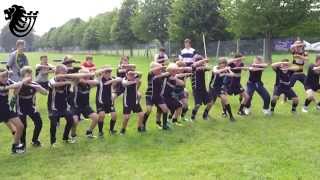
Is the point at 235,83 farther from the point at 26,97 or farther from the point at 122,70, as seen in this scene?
the point at 26,97

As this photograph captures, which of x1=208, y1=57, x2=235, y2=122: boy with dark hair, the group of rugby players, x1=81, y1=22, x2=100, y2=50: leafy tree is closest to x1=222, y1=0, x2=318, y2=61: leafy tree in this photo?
the group of rugby players

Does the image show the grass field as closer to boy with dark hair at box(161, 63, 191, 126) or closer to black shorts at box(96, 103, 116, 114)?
boy with dark hair at box(161, 63, 191, 126)

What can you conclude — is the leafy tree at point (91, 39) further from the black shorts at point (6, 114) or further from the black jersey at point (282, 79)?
the black shorts at point (6, 114)

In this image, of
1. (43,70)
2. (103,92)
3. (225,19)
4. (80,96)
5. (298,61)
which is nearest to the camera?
(80,96)

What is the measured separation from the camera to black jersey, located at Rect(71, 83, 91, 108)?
39.5 ft

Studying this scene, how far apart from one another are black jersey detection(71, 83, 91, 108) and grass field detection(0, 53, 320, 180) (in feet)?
3.06

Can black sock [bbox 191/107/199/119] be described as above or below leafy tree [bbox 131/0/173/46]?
below

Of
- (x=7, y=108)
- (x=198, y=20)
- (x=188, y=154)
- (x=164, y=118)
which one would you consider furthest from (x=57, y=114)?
(x=198, y=20)

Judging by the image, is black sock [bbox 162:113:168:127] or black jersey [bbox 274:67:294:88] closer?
black sock [bbox 162:113:168:127]

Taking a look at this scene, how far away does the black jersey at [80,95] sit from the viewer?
39.5 ft

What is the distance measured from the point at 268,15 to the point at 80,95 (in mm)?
29299

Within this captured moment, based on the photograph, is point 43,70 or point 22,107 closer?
point 22,107

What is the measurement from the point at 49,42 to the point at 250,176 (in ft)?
504

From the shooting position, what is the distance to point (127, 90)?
1259cm
